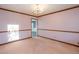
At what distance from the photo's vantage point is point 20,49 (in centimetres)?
183

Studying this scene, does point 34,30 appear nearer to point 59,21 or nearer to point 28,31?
point 28,31

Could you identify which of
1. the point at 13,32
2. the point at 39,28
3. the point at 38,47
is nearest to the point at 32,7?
the point at 39,28

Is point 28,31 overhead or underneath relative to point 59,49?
overhead

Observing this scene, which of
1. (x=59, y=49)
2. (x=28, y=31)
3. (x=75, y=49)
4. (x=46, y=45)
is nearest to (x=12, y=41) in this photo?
(x=28, y=31)

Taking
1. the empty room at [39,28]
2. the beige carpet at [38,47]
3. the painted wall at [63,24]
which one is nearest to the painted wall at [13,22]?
the empty room at [39,28]

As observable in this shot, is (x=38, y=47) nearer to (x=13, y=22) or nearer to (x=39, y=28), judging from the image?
(x=39, y=28)

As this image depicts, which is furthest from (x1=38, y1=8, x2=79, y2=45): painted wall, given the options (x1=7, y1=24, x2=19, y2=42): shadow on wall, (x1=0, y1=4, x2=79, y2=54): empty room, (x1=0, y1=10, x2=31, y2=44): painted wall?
(x1=7, y1=24, x2=19, y2=42): shadow on wall

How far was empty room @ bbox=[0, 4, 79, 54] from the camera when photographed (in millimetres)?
1802

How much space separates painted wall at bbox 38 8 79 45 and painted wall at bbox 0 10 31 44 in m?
0.22

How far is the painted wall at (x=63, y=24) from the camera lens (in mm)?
1847

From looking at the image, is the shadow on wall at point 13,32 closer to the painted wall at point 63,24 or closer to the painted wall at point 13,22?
the painted wall at point 13,22

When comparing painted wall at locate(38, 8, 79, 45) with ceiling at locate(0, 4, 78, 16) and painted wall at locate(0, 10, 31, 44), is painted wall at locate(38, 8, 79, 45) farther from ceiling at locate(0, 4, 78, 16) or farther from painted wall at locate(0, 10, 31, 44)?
painted wall at locate(0, 10, 31, 44)

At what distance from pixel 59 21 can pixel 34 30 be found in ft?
1.44
